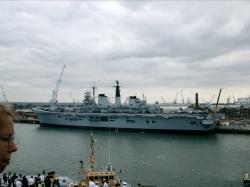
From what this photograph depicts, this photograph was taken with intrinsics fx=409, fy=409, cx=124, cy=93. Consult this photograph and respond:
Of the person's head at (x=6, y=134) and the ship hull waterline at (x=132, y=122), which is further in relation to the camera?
the ship hull waterline at (x=132, y=122)

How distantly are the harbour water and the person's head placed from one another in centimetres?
1837

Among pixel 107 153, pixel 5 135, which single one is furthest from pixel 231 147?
pixel 5 135

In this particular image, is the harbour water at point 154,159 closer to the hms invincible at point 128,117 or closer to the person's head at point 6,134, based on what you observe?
the hms invincible at point 128,117

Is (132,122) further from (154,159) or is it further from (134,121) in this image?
(154,159)

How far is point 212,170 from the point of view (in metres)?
31.1

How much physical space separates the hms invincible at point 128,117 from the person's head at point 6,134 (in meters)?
59.8

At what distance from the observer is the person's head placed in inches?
63.8

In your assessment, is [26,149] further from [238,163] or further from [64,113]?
[64,113]

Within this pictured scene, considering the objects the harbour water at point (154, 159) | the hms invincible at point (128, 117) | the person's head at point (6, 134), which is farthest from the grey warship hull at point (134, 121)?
the person's head at point (6, 134)

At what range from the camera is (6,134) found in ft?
5.41

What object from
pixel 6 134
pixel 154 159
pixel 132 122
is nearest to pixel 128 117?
pixel 132 122

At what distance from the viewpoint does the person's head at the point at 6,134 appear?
162 cm

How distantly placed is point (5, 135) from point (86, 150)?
40.9 meters

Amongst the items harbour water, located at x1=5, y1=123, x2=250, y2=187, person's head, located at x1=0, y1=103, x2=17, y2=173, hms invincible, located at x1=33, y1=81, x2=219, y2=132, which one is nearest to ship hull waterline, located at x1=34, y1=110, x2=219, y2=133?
hms invincible, located at x1=33, y1=81, x2=219, y2=132
